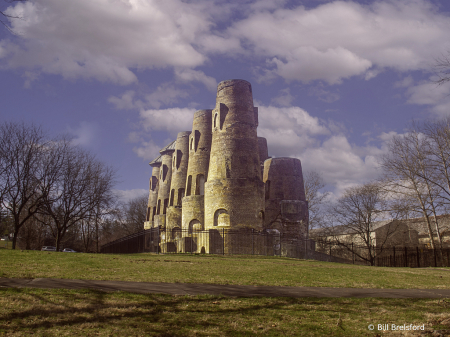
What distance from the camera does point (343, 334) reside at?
18.0 feet

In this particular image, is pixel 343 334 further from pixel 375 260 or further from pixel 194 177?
pixel 375 260

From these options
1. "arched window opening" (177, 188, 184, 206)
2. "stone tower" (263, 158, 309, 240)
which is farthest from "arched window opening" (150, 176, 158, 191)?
"stone tower" (263, 158, 309, 240)

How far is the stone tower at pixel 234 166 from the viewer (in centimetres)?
2912

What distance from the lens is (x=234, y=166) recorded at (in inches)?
1182

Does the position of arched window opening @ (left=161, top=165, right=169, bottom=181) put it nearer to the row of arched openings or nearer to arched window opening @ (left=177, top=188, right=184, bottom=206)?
arched window opening @ (left=177, top=188, right=184, bottom=206)

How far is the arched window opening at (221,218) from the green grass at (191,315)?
21.5 m

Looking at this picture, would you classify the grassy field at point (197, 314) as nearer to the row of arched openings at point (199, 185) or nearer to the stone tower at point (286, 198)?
the stone tower at point (286, 198)

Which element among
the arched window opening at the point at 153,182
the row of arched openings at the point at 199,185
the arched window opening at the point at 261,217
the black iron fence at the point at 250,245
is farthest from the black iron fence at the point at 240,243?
the arched window opening at the point at 153,182

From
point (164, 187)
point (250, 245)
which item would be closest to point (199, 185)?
point (250, 245)

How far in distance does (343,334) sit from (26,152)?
26.6 m

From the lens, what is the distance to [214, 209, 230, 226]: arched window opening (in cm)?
2905

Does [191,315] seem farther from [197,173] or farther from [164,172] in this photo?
[164,172]

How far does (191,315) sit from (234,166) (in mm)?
24133

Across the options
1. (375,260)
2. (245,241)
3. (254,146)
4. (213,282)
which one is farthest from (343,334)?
(375,260)
